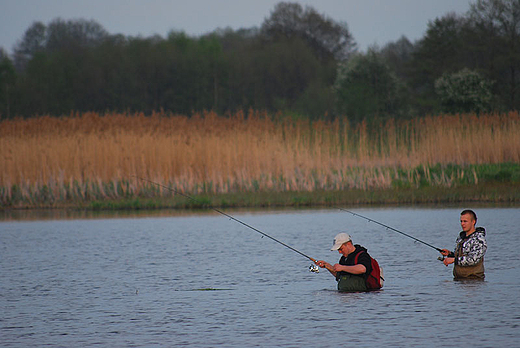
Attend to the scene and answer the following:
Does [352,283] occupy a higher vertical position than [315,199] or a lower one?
lower

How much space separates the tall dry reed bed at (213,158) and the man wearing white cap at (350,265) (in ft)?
36.2

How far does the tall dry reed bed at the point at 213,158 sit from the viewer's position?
20.2 m

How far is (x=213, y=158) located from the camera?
67.1 ft

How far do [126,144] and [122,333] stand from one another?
1323cm

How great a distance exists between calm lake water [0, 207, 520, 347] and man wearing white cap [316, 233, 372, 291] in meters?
0.17

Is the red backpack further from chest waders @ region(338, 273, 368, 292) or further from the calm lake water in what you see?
the calm lake water

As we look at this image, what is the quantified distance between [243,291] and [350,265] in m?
1.33

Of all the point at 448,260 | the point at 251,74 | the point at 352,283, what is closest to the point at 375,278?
the point at 352,283

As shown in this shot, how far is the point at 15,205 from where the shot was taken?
66.5 feet

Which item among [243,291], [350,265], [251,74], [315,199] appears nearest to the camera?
[350,265]

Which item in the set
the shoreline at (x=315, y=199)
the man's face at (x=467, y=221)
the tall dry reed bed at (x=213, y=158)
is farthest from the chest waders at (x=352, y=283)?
the tall dry reed bed at (x=213, y=158)

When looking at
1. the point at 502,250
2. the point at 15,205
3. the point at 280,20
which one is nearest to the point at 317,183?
the point at 15,205

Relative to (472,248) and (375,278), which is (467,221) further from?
(375,278)

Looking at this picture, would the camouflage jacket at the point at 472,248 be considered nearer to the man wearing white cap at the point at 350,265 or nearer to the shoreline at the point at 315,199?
the man wearing white cap at the point at 350,265
